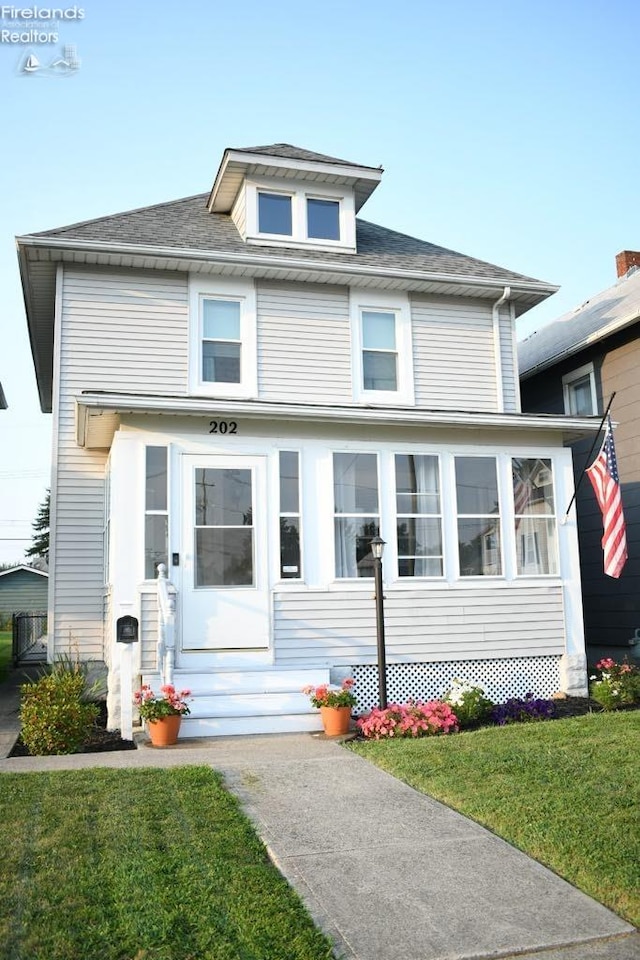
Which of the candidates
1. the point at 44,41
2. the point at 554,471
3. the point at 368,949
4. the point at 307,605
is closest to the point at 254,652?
the point at 307,605

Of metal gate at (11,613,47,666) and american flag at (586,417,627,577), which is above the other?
american flag at (586,417,627,577)

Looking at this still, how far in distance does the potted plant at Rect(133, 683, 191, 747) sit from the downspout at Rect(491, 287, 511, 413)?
7.37 m

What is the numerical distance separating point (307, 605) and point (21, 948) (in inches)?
272

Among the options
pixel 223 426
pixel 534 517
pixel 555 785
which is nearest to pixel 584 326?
pixel 534 517

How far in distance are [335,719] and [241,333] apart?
624cm

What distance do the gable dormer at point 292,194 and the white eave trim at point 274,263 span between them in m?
0.82

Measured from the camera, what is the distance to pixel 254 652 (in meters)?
10.1

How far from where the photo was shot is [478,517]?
11.3m

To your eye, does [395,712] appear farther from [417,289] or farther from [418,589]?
[417,289]

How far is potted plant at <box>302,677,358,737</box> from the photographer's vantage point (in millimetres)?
9211

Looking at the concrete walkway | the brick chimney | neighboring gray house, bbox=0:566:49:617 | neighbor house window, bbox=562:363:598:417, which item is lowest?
the concrete walkway

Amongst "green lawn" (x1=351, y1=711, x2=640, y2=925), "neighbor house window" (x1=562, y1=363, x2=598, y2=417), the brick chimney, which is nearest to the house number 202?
"green lawn" (x1=351, y1=711, x2=640, y2=925)

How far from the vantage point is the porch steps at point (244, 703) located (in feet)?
30.8

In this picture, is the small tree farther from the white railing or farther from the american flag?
the american flag
